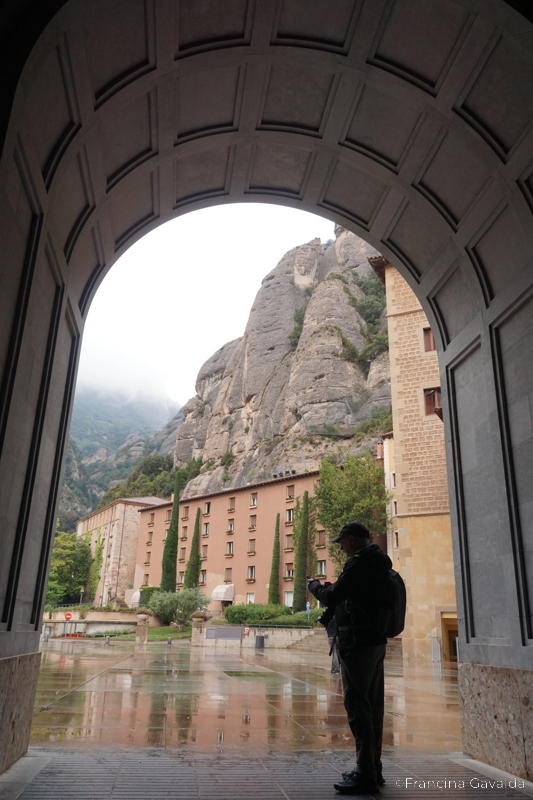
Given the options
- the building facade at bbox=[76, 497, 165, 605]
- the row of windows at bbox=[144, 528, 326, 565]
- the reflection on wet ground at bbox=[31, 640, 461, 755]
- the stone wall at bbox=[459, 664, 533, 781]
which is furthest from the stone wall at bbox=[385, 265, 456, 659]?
the building facade at bbox=[76, 497, 165, 605]

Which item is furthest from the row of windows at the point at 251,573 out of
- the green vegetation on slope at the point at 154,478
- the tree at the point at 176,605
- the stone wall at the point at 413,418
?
the green vegetation on slope at the point at 154,478

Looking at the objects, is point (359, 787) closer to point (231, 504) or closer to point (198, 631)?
point (198, 631)

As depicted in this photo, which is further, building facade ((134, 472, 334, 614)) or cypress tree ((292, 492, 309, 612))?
building facade ((134, 472, 334, 614))

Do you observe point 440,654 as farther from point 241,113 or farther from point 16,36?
point 16,36

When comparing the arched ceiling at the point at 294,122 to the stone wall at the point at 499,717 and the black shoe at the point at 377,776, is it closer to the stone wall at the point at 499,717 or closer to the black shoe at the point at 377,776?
the stone wall at the point at 499,717

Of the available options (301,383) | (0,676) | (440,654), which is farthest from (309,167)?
(301,383)

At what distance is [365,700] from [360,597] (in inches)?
26.9

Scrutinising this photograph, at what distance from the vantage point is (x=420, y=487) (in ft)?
82.6

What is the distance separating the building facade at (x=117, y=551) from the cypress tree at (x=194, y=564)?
12171 millimetres

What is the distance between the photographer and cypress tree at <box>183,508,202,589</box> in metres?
51.2

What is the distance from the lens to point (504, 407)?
5.46 m

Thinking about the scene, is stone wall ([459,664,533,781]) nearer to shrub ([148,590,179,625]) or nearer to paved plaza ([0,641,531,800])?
paved plaza ([0,641,531,800])

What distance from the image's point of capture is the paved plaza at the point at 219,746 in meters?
3.91

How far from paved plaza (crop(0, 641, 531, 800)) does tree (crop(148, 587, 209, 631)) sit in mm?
35040
